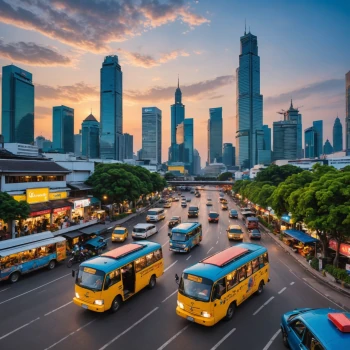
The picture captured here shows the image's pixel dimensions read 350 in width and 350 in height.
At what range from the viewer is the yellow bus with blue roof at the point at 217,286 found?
12000 mm

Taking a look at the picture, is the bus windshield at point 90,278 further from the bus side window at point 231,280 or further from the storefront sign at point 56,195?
the storefront sign at point 56,195

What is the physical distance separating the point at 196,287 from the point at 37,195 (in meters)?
29.0

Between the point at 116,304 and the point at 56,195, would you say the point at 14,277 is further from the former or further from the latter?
the point at 56,195

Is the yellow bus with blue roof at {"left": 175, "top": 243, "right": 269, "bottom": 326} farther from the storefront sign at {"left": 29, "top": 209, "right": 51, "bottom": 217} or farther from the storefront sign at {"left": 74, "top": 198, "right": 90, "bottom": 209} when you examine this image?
the storefront sign at {"left": 74, "top": 198, "right": 90, "bottom": 209}

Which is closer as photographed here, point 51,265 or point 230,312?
point 230,312

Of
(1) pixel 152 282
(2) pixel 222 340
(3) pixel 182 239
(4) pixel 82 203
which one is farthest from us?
(4) pixel 82 203

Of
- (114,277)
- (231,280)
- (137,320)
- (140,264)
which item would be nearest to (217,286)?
(231,280)

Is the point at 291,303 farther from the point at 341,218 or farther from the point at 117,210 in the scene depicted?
the point at 117,210

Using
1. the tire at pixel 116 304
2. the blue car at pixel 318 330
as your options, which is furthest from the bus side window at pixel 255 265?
the tire at pixel 116 304

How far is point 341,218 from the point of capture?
1841 cm

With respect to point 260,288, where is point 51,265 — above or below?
below

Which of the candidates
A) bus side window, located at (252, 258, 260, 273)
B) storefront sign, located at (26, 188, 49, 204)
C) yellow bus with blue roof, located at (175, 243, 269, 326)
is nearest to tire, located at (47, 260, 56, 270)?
storefront sign, located at (26, 188, 49, 204)

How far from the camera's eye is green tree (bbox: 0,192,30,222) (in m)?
25.4

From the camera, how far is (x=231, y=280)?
529 inches
